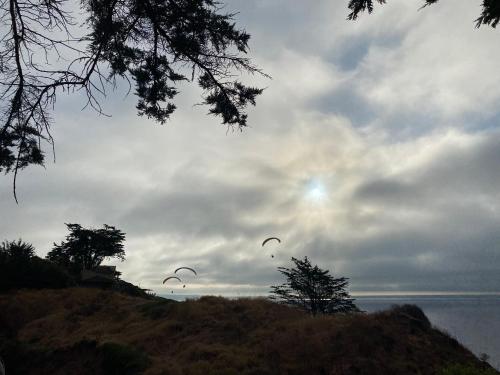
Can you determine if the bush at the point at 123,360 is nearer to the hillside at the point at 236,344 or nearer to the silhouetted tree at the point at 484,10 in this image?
the hillside at the point at 236,344

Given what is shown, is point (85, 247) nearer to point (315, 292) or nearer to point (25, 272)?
point (25, 272)

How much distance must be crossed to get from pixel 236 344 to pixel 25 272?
29.3 m

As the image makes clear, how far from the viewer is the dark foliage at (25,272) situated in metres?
34.5

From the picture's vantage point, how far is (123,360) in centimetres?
1413

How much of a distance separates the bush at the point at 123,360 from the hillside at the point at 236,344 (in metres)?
0.04

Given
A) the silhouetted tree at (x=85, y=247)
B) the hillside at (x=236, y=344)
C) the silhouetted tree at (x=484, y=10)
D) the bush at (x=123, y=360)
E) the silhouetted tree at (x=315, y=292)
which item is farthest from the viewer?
the silhouetted tree at (x=85, y=247)

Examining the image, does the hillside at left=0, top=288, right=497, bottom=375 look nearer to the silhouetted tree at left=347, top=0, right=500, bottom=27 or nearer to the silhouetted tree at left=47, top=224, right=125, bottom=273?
the silhouetted tree at left=347, top=0, right=500, bottom=27

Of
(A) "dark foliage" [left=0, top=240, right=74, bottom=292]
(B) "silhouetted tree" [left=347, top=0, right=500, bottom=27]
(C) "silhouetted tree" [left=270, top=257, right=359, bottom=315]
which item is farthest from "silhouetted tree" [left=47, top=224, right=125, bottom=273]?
(B) "silhouetted tree" [left=347, top=0, right=500, bottom=27]

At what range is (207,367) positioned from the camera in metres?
12.8

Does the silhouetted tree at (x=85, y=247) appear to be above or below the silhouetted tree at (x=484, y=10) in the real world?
above

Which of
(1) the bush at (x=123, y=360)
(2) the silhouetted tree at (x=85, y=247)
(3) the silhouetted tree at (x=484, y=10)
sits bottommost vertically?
(1) the bush at (x=123, y=360)

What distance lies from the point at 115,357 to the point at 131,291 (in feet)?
125

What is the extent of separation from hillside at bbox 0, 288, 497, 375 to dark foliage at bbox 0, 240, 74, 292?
13.0 meters

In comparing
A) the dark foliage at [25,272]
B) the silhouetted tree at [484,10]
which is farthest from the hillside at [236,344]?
the dark foliage at [25,272]
